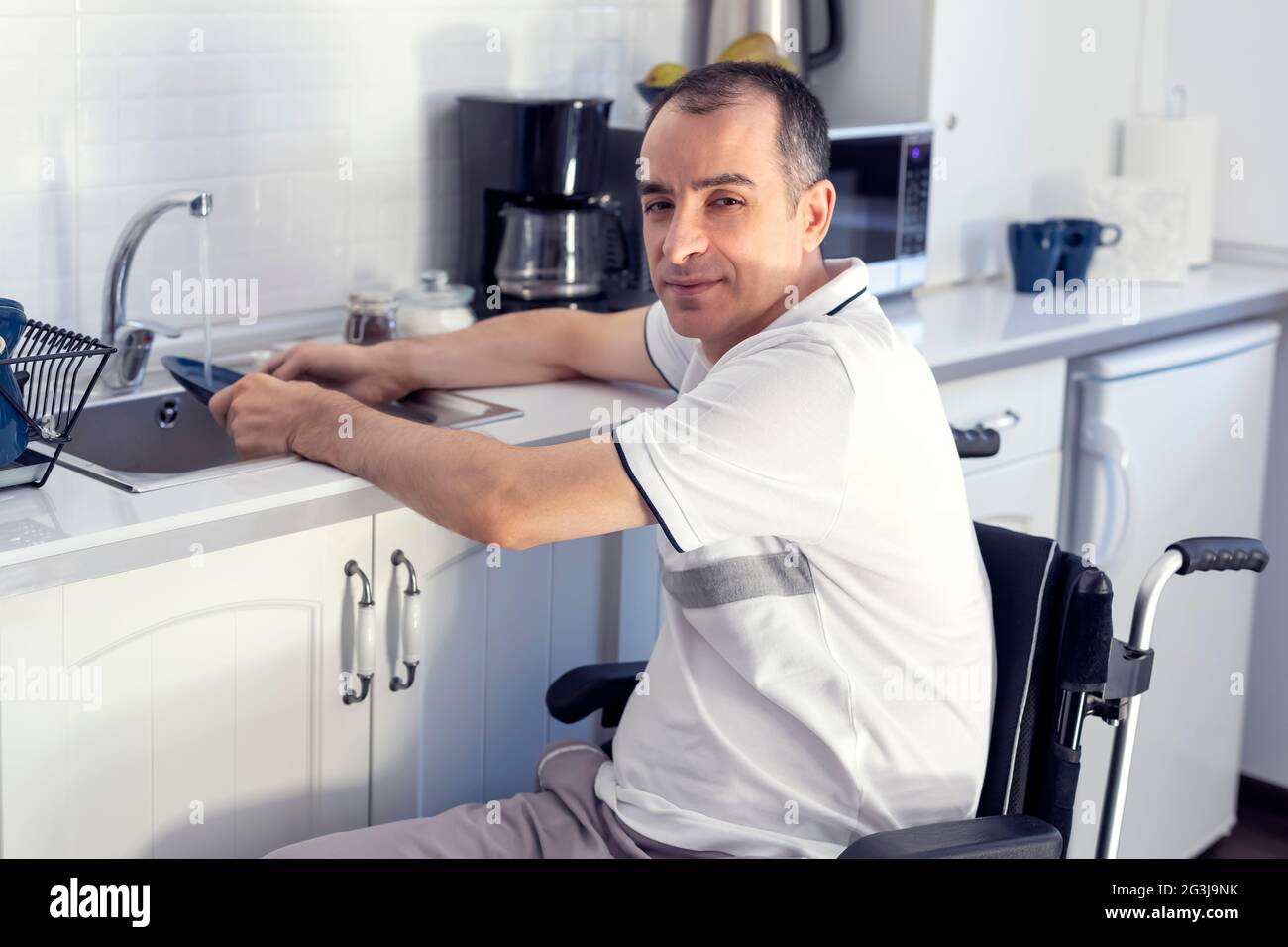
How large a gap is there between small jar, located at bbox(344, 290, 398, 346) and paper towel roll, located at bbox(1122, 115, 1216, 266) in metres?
1.65

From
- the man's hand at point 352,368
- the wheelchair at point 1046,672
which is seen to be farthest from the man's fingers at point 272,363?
the wheelchair at point 1046,672

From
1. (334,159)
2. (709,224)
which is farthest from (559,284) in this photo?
(709,224)

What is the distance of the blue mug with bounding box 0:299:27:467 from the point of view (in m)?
1.48

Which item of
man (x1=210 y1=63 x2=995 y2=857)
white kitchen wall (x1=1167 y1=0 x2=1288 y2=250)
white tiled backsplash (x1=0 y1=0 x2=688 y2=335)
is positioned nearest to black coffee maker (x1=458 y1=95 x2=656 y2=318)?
white tiled backsplash (x1=0 y1=0 x2=688 y2=335)

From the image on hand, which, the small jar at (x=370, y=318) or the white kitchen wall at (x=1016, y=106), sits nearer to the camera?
the small jar at (x=370, y=318)

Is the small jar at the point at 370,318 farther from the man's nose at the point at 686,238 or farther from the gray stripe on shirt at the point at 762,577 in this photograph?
the gray stripe on shirt at the point at 762,577

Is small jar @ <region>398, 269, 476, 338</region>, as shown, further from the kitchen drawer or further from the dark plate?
the kitchen drawer

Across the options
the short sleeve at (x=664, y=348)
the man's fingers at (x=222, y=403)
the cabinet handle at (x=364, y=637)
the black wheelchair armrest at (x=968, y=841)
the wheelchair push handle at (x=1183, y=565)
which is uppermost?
the short sleeve at (x=664, y=348)

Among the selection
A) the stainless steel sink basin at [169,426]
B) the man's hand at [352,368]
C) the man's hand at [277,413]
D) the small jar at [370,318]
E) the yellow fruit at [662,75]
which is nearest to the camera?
the man's hand at [277,413]

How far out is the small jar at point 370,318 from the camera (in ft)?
7.22

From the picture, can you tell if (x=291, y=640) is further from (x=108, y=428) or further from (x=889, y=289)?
(x=889, y=289)

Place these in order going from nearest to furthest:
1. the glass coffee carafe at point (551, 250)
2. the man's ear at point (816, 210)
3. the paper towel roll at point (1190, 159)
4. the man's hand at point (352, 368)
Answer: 1. the man's ear at point (816, 210)
2. the man's hand at point (352, 368)
3. the glass coffee carafe at point (551, 250)
4. the paper towel roll at point (1190, 159)

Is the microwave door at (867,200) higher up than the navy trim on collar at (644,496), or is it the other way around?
the microwave door at (867,200)

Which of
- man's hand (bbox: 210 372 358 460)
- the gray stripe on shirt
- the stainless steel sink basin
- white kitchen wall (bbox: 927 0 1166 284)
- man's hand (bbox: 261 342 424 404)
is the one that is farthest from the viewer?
white kitchen wall (bbox: 927 0 1166 284)
